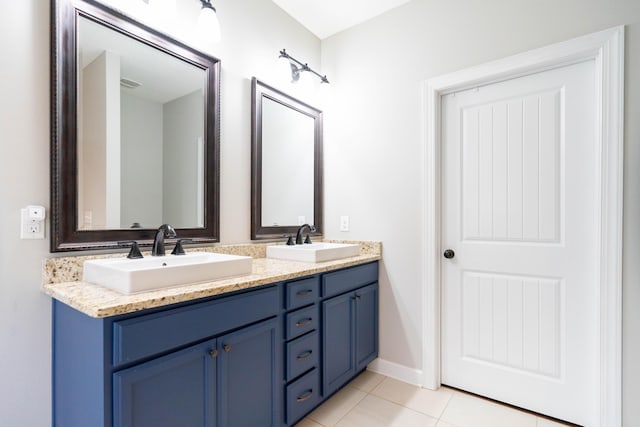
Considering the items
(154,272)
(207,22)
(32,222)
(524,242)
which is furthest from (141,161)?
(524,242)

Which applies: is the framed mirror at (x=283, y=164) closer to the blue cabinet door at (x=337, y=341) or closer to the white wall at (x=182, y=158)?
the white wall at (x=182, y=158)

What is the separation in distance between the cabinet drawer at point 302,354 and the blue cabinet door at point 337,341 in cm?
8

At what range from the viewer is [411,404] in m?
1.94

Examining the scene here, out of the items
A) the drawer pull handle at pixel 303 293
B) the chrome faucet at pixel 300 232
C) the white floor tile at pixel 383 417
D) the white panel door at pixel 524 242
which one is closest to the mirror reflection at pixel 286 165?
the chrome faucet at pixel 300 232

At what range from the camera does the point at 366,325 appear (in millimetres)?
2211

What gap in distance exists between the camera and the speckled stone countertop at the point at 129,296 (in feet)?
3.26

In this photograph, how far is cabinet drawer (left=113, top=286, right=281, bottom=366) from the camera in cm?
100

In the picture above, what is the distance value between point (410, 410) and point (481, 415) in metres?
0.39

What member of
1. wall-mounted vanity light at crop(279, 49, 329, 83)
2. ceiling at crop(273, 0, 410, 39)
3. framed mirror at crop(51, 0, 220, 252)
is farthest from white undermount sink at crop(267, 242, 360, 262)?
ceiling at crop(273, 0, 410, 39)

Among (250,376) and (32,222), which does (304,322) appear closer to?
(250,376)

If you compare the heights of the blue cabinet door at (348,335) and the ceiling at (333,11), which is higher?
the ceiling at (333,11)

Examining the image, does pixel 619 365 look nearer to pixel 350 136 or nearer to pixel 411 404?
pixel 411 404

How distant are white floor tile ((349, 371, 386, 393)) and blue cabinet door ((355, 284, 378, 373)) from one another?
100 mm

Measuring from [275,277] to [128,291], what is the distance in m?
0.58
